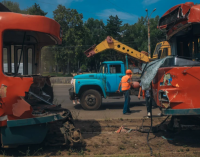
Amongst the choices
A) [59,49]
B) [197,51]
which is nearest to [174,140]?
[197,51]

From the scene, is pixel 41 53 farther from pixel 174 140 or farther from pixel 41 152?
pixel 174 140

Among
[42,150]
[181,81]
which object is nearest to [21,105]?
[42,150]

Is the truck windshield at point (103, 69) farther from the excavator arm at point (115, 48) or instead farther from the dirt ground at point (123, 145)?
the dirt ground at point (123, 145)

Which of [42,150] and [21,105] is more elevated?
[21,105]

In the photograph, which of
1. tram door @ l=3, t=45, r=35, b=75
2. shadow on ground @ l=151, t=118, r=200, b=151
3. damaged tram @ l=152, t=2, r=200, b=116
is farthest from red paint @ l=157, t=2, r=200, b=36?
tram door @ l=3, t=45, r=35, b=75

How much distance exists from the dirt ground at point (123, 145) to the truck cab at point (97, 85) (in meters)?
3.16

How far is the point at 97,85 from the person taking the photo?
9.55 meters

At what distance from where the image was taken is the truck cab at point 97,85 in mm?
9430

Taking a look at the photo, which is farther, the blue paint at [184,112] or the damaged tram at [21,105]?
the blue paint at [184,112]

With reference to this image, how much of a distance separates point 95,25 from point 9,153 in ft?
209

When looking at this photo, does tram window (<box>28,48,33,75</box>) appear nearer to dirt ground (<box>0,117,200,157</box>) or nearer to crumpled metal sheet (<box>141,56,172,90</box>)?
dirt ground (<box>0,117,200,157</box>)

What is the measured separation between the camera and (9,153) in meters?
4.43

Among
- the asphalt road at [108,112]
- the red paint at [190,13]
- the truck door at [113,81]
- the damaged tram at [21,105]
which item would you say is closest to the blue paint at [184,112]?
the red paint at [190,13]

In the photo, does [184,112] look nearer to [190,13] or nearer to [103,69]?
[190,13]
